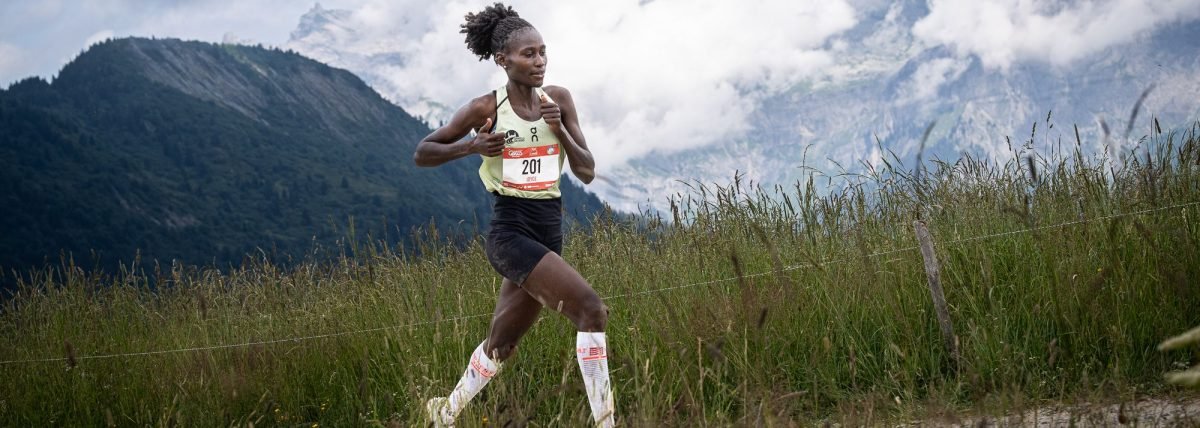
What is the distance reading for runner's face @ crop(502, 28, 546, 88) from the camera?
4.74 metres

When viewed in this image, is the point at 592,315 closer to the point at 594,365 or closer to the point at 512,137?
the point at 594,365

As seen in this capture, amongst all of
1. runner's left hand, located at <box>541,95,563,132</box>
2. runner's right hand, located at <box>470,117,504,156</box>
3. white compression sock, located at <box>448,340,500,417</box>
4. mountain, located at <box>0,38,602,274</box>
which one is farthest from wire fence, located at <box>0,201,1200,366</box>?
mountain, located at <box>0,38,602,274</box>

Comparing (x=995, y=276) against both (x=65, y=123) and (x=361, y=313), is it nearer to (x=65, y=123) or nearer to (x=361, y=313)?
(x=361, y=313)

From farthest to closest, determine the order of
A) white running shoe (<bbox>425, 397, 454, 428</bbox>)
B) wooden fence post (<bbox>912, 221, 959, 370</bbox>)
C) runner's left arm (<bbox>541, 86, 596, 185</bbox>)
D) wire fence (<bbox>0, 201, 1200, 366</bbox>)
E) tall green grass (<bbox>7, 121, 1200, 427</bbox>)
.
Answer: wire fence (<bbox>0, 201, 1200, 366</bbox>) → wooden fence post (<bbox>912, 221, 959, 370</bbox>) → tall green grass (<bbox>7, 121, 1200, 427</bbox>) → runner's left arm (<bbox>541, 86, 596, 185</bbox>) → white running shoe (<bbox>425, 397, 454, 428</bbox>)

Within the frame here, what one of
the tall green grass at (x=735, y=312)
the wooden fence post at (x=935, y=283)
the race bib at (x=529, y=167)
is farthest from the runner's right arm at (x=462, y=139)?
the wooden fence post at (x=935, y=283)

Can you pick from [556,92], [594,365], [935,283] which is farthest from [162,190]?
[594,365]

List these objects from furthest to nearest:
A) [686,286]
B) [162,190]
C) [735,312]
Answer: [162,190] → [686,286] → [735,312]

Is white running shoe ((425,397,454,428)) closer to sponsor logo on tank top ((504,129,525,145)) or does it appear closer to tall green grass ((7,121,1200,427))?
tall green grass ((7,121,1200,427))

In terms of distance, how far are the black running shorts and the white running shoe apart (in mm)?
600

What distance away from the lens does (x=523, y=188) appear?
15.3 ft

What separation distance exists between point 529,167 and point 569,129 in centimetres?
35

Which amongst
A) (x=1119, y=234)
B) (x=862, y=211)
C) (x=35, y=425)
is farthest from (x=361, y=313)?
(x=1119, y=234)

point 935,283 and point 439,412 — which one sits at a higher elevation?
point 935,283

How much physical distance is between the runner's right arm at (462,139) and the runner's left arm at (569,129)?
0.25m
